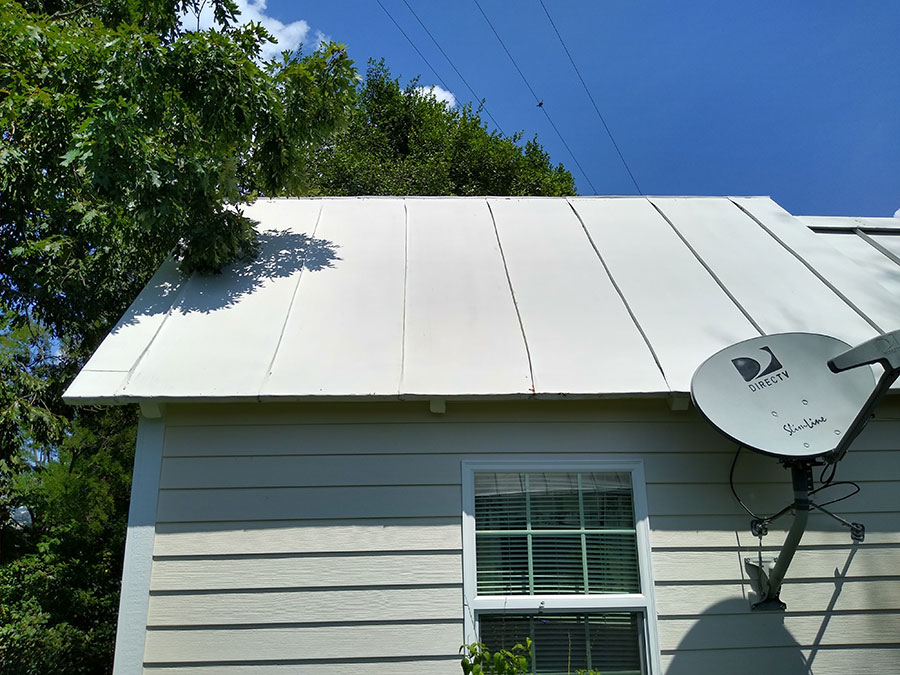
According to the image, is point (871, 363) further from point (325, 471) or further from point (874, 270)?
point (325, 471)

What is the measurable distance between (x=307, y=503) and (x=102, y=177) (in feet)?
8.19

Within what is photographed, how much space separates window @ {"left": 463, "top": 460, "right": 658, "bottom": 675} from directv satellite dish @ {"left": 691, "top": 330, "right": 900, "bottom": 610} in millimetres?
688

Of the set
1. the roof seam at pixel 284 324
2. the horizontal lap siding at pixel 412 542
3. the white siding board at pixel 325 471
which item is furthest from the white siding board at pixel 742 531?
the roof seam at pixel 284 324

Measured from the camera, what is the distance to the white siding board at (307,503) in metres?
3.89

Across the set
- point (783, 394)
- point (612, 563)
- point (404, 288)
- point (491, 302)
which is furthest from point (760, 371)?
point (404, 288)

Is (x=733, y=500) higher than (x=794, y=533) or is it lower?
higher

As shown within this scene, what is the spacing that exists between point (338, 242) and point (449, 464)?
2.42m

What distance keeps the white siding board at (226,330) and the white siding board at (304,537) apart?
2.56 feet

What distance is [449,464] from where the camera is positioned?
4.00m

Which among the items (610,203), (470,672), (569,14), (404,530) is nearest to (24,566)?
(404,530)

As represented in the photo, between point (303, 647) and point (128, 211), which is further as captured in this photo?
point (128, 211)

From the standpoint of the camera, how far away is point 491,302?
4.74 meters

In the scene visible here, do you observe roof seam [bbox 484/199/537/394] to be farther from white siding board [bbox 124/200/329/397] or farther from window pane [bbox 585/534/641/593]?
white siding board [bbox 124/200/329/397]

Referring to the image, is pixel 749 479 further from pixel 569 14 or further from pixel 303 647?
pixel 569 14
